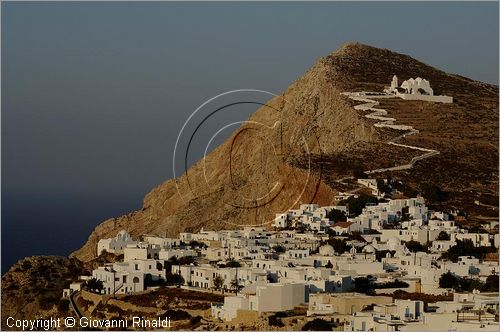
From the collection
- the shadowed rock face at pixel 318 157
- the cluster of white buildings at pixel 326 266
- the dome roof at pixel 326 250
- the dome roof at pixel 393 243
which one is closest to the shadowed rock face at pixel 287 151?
the shadowed rock face at pixel 318 157

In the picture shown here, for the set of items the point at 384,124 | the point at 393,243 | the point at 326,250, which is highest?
the point at 384,124

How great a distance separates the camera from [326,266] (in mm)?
49438

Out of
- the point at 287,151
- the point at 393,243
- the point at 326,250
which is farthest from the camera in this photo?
the point at 287,151

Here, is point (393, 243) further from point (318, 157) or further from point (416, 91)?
point (416, 91)

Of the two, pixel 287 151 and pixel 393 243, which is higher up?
pixel 287 151

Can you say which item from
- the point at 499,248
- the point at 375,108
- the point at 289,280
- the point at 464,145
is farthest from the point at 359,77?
the point at 289,280

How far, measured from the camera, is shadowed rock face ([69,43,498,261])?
67875mm

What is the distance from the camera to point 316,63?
3558 inches

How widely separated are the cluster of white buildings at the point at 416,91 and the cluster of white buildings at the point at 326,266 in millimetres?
19401

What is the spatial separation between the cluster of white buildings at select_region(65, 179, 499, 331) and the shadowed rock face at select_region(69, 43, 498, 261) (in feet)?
16.5

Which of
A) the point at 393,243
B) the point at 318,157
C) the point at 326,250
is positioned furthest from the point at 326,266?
the point at 318,157

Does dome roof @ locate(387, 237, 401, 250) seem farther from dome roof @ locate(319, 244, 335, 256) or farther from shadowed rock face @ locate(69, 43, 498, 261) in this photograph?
shadowed rock face @ locate(69, 43, 498, 261)

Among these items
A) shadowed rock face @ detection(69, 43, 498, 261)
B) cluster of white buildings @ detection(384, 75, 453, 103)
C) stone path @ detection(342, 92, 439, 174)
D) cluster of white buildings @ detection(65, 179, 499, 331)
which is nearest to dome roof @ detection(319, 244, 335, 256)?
cluster of white buildings @ detection(65, 179, 499, 331)

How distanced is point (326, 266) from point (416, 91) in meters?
35.4
